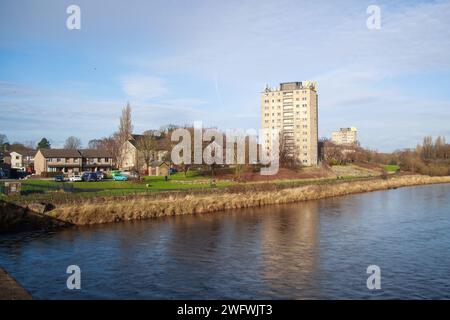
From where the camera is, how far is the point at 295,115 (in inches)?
5015

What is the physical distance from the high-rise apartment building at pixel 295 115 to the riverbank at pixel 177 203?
220 ft

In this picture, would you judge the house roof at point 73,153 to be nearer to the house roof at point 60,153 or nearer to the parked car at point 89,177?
the house roof at point 60,153

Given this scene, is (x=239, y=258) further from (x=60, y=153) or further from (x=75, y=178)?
(x=60, y=153)

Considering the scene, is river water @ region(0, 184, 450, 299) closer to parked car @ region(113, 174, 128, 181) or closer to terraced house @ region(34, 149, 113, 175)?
parked car @ region(113, 174, 128, 181)

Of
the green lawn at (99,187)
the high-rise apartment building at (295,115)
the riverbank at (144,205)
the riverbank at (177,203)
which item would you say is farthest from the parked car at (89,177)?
the high-rise apartment building at (295,115)

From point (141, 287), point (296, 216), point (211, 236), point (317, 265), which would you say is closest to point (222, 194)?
point (296, 216)

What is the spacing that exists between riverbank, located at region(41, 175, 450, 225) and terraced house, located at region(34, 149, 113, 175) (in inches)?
1986

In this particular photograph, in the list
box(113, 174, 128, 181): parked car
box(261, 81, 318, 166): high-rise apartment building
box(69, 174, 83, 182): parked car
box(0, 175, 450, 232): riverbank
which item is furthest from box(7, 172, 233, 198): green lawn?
box(261, 81, 318, 166): high-rise apartment building

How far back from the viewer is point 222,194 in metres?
42.0

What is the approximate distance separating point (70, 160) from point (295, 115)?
67.0 metres

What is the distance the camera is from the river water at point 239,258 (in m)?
16.8

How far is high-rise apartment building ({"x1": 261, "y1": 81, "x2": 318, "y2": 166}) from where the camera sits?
4916 inches
